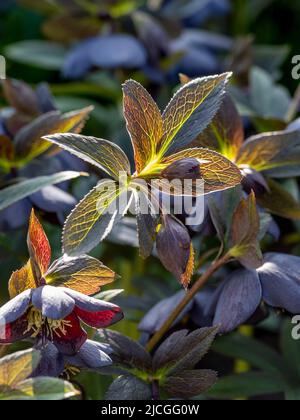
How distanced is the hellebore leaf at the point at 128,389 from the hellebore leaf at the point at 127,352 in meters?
0.01

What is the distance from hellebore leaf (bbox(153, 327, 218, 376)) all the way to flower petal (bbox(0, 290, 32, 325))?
13 centimetres

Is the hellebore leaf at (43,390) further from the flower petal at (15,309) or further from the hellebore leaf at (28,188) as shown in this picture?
the hellebore leaf at (28,188)

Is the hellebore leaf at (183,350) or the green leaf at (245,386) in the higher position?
the hellebore leaf at (183,350)

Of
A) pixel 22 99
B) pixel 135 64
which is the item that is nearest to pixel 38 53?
pixel 135 64

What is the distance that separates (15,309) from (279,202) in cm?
29

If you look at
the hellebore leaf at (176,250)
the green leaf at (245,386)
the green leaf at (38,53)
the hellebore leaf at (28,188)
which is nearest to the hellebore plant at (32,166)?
the hellebore leaf at (28,188)

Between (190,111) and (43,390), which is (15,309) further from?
(190,111)

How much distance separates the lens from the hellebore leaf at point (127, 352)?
0.58 m

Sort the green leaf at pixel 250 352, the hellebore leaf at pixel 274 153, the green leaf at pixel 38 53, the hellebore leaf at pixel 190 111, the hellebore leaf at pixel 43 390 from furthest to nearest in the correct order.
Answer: the green leaf at pixel 38 53 < the green leaf at pixel 250 352 < the hellebore leaf at pixel 274 153 < the hellebore leaf at pixel 190 111 < the hellebore leaf at pixel 43 390

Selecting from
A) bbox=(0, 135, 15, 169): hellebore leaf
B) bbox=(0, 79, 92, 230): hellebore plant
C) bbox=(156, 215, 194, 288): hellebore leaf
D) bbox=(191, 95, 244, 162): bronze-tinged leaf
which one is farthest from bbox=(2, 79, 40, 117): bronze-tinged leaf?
bbox=(156, 215, 194, 288): hellebore leaf

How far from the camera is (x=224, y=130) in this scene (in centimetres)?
67
